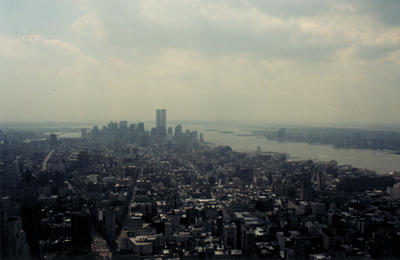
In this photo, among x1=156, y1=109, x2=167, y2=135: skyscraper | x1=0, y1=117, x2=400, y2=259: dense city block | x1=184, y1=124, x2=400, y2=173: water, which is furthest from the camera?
x1=156, y1=109, x2=167, y2=135: skyscraper

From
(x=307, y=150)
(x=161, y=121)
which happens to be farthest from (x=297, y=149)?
(x=161, y=121)

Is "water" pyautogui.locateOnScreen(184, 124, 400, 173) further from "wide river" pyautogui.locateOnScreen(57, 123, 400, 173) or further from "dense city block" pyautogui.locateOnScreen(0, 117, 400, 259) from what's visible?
"dense city block" pyautogui.locateOnScreen(0, 117, 400, 259)

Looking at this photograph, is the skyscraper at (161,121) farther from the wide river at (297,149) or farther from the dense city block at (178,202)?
the wide river at (297,149)

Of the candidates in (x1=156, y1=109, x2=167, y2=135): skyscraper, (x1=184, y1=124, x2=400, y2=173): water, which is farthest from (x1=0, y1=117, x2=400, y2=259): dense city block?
(x1=184, y1=124, x2=400, y2=173): water

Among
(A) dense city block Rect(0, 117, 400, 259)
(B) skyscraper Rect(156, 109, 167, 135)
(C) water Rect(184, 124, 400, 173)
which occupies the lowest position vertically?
(A) dense city block Rect(0, 117, 400, 259)

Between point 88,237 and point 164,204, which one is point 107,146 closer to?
point 164,204

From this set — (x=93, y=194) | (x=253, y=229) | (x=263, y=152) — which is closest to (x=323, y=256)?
(x=253, y=229)
